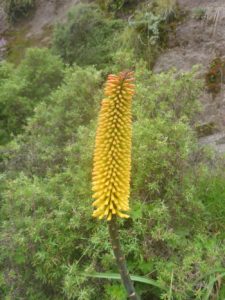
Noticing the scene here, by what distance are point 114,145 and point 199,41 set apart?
614 cm

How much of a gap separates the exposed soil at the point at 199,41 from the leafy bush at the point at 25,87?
206 centimetres

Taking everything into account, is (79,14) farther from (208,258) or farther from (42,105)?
(208,258)

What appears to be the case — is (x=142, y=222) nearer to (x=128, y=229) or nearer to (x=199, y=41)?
(x=128, y=229)

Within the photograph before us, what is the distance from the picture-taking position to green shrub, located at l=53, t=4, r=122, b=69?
9203mm

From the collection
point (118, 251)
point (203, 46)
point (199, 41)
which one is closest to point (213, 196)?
point (118, 251)

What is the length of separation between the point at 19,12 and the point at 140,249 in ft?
34.4

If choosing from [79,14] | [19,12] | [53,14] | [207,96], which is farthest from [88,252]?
[19,12]

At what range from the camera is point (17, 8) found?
1288cm

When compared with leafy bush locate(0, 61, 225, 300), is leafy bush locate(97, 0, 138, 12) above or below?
above

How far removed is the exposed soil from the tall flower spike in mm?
4976

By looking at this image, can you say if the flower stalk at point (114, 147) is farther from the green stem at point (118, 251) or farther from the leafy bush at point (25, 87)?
the leafy bush at point (25, 87)

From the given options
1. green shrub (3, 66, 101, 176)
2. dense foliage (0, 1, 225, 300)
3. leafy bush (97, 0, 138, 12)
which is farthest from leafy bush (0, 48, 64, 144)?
dense foliage (0, 1, 225, 300)

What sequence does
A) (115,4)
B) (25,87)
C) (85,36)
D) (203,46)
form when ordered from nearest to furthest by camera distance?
(203,46) < (25,87) < (85,36) < (115,4)

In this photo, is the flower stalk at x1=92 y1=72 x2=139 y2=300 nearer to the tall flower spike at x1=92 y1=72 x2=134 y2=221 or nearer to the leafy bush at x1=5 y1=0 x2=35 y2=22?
the tall flower spike at x1=92 y1=72 x2=134 y2=221
